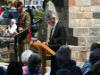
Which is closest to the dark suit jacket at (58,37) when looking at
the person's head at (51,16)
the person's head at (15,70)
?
the person's head at (51,16)

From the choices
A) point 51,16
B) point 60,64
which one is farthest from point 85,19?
point 60,64

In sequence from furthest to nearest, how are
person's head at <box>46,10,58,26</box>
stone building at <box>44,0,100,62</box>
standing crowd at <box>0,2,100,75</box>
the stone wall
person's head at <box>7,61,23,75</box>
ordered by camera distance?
the stone wall < stone building at <box>44,0,100,62</box> < person's head at <box>46,10,58,26</box> < person's head at <box>7,61,23,75</box> < standing crowd at <box>0,2,100,75</box>

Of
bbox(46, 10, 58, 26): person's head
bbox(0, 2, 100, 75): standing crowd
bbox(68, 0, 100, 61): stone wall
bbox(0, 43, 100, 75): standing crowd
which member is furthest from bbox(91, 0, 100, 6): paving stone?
bbox(0, 43, 100, 75): standing crowd

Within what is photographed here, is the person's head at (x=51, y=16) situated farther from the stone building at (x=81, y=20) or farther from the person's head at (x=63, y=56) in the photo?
the stone building at (x=81, y=20)

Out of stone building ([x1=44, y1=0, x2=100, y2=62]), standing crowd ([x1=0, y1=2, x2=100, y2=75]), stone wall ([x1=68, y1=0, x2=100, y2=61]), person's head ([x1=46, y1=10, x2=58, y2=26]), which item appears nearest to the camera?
standing crowd ([x1=0, y1=2, x2=100, y2=75])

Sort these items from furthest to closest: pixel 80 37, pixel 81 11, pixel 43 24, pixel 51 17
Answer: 1. pixel 43 24
2. pixel 81 11
3. pixel 80 37
4. pixel 51 17

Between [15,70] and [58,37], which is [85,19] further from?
[15,70]

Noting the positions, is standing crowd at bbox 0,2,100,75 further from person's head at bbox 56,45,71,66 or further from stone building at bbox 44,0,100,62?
stone building at bbox 44,0,100,62

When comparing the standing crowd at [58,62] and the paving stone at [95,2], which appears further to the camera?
the paving stone at [95,2]

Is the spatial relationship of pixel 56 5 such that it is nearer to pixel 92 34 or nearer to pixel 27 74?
pixel 92 34

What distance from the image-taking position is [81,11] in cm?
1484

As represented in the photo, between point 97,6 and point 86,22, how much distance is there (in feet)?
2.03

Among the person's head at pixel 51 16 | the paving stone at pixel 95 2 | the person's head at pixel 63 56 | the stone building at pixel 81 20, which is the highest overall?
the person's head at pixel 51 16

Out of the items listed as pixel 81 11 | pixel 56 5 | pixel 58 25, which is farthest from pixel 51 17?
pixel 56 5
